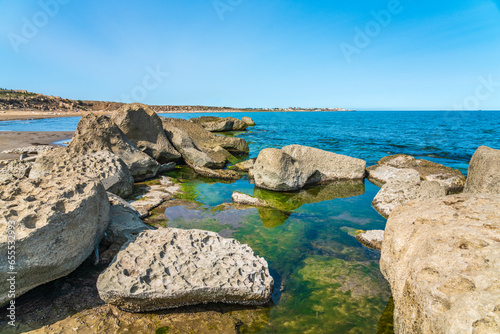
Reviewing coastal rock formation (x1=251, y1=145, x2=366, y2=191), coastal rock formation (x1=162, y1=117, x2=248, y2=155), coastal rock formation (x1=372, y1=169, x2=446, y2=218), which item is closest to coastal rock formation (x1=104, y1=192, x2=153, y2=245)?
coastal rock formation (x1=251, y1=145, x2=366, y2=191)

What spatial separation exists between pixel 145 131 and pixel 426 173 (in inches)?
424

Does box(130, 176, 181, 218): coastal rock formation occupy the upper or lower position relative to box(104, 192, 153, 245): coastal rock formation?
lower

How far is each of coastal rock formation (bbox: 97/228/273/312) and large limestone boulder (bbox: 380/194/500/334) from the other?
1579mm

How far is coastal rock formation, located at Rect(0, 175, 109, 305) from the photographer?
281 cm

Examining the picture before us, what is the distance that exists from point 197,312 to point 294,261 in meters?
1.91

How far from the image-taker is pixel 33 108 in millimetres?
46812

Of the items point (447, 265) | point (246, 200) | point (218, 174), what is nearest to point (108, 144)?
point (218, 174)

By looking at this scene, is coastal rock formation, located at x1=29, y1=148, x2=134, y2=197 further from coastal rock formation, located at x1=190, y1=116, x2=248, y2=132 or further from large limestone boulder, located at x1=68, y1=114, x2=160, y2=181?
coastal rock formation, located at x1=190, y1=116, x2=248, y2=132

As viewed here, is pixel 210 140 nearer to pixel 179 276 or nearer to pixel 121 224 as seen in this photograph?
pixel 121 224

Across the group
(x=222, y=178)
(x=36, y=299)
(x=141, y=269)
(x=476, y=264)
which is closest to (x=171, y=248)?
(x=141, y=269)

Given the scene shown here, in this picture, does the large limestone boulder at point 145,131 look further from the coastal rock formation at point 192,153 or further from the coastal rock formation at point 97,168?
the coastal rock formation at point 97,168

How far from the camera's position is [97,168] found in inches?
248

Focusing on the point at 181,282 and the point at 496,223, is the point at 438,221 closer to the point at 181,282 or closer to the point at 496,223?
the point at 496,223

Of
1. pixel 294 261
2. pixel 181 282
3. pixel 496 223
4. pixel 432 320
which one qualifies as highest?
pixel 496 223
